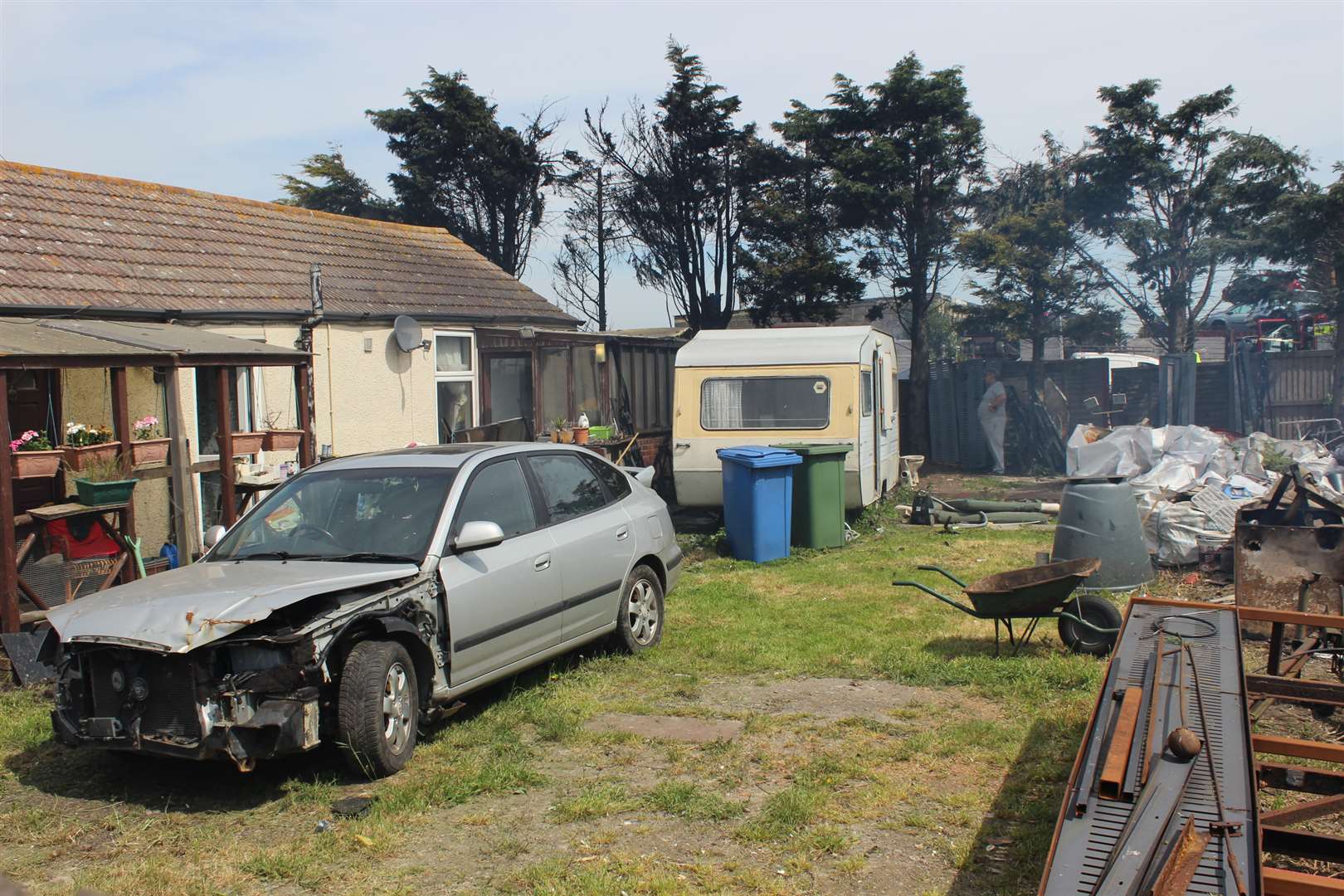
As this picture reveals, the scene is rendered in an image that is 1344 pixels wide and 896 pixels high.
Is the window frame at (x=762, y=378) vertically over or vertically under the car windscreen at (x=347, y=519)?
over

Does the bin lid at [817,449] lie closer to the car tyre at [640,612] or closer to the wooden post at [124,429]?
the car tyre at [640,612]

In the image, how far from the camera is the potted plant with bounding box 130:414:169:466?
27.8ft

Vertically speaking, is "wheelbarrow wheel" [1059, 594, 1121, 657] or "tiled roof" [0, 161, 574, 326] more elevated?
"tiled roof" [0, 161, 574, 326]

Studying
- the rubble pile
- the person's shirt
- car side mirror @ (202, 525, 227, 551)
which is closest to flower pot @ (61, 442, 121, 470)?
car side mirror @ (202, 525, 227, 551)

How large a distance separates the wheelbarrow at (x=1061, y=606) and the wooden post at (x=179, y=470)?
546 centimetres

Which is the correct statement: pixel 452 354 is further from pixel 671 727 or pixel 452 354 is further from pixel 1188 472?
pixel 1188 472

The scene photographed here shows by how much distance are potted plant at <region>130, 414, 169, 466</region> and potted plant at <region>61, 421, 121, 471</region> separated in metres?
0.17

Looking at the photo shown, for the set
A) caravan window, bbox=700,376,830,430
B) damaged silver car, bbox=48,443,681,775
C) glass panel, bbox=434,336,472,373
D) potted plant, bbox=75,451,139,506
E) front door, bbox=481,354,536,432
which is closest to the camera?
damaged silver car, bbox=48,443,681,775

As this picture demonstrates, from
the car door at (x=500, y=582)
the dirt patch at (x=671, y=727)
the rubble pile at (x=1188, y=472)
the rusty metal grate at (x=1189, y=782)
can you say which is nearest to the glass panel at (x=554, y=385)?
the rubble pile at (x=1188, y=472)

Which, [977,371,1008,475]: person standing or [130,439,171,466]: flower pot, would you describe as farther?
[977,371,1008,475]: person standing

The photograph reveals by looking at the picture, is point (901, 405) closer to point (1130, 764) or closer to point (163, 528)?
point (163, 528)

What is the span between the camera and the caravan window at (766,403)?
12992mm

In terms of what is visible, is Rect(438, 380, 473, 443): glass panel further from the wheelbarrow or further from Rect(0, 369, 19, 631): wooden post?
the wheelbarrow

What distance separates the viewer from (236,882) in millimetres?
4207
